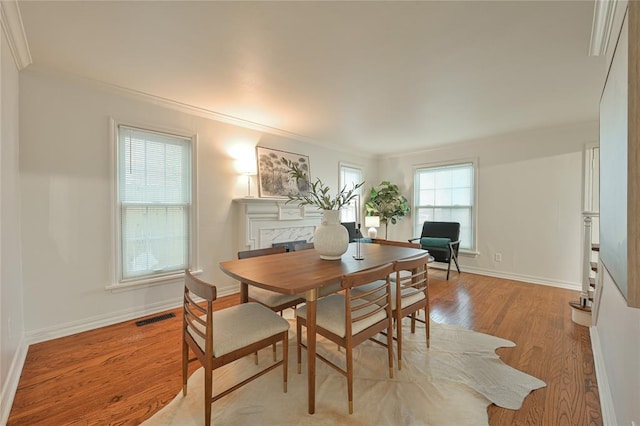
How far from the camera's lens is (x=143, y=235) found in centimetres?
294

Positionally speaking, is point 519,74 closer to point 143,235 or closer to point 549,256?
point 549,256

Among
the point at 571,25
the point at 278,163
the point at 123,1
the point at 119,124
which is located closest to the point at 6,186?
the point at 119,124

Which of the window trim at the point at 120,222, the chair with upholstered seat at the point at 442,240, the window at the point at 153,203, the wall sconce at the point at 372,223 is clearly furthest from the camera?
the wall sconce at the point at 372,223

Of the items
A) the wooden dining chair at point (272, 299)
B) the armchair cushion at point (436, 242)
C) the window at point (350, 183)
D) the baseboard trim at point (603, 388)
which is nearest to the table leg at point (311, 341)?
the wooden dining chair at point (272, 299)

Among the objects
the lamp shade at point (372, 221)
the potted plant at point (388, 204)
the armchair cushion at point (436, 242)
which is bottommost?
Result: the armchair cushion at point (436, 242)

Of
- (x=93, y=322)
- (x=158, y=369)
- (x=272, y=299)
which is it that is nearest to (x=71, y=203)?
(x=93, y=322)

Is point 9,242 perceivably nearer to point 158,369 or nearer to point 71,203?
point 71,203

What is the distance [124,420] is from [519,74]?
12.7 feet

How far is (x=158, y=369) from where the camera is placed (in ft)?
6.50

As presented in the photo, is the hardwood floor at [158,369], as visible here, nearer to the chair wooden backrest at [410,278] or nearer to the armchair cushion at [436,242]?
the chair wooden backrest at [410,278]

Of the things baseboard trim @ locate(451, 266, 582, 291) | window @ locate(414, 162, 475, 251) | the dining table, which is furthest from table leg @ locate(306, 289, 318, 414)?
window @ locate(414, 162, 475, 251)

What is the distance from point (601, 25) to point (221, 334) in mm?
2985

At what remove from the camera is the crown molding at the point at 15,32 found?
1614mm

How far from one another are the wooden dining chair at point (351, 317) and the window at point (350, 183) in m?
3.56
